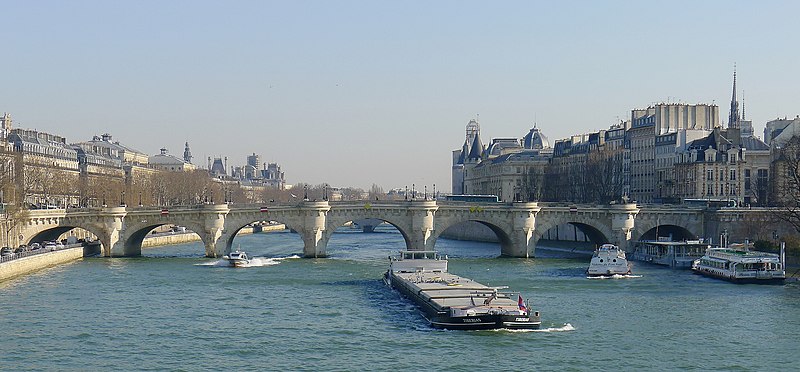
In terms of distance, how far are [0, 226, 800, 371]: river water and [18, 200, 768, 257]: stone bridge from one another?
10.4m

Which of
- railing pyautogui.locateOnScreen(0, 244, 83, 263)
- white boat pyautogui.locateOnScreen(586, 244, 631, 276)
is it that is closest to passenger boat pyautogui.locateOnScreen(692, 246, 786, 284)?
white boat pyautogui.locateOnScreen(586, 244, 631, 276)

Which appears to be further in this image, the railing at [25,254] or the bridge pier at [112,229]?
the bridge pier at [112,229]

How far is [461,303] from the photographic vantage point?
172ft

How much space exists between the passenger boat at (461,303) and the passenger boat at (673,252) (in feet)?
73.8

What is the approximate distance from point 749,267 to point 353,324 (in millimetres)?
29374

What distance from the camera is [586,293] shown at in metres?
64.2

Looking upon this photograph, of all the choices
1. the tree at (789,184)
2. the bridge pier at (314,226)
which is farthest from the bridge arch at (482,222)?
the tree at (789,184)

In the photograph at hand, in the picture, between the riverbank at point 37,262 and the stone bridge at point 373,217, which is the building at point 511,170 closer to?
the stone bridge at point 373,217

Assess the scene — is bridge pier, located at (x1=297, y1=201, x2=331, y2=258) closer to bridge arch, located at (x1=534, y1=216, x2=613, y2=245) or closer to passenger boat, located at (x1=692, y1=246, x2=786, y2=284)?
bridge arch, located at (x1=534, y1=216, x2=613, y2=245)

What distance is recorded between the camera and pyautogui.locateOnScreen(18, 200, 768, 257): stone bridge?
89.4 metres

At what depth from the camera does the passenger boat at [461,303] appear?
48.9m

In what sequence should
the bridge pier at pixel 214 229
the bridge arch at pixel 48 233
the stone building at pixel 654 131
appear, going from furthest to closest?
the stone building at pixel 654 131 < the bridge pier at pixel 214 229 < the bridge arch at pixel 48 233

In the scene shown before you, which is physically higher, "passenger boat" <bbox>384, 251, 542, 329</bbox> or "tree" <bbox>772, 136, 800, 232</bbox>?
"tree" <bbox>772, 136, 800, 232</bbox>

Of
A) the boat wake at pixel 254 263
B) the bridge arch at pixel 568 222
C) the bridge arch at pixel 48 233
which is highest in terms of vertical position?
the bridge arch at pixel 568 222
